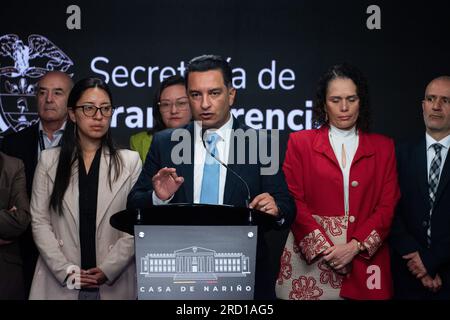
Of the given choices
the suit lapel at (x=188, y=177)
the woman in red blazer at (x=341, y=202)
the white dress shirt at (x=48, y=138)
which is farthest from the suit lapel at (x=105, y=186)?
the woman in red blazer at (x=341, y=202)

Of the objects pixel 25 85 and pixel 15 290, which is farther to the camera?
pixel 25 85

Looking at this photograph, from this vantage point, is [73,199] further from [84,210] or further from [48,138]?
[48,138]

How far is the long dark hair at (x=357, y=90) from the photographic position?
5133 millimetres

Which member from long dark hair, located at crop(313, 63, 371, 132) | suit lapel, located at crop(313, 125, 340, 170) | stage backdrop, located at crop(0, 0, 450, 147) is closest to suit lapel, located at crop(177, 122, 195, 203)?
suit lapel, located at crop(313, 125, 340, 170)

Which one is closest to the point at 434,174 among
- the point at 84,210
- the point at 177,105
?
the point at 177,105

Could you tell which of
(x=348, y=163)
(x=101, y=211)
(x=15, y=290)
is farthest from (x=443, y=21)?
(x=15, y=290)

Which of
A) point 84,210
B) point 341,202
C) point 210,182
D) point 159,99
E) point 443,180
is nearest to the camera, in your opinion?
point 210,182

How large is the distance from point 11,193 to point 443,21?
2947 mm

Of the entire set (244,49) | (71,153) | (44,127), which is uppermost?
(244,49)

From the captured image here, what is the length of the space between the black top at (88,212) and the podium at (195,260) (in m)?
1.20

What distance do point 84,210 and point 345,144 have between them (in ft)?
4.67

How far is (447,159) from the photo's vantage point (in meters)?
5.19

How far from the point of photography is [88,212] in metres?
4.84

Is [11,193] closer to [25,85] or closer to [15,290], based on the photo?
[15,290]
